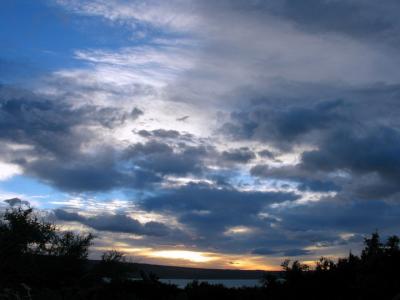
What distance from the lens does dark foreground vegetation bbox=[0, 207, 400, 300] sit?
8172 millimetres

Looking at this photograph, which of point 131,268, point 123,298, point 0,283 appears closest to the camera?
point 123,298

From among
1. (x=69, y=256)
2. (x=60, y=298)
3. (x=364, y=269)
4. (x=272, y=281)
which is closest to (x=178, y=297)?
(x=272, y=281)

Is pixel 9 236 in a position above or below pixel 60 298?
above

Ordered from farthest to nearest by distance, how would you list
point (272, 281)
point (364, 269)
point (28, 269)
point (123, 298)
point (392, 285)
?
point (28, 269) → point (123, 298) → point (272, 281) → point (364, 269) → point (392, 285)

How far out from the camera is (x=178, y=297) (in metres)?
9.91

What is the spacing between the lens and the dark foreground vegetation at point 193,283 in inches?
322

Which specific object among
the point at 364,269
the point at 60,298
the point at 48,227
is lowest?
the point at 60,298

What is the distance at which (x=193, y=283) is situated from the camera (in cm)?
1105

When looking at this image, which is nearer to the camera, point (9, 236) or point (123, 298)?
point (123, 298)

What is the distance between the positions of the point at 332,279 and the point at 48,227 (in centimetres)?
1534

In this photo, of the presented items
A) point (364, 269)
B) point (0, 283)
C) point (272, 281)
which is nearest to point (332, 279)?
point (364, 269)

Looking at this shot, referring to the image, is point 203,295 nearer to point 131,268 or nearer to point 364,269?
point 364,269

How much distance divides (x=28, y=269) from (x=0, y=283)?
1609 mm

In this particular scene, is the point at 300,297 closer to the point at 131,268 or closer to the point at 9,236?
the point at 131,268
